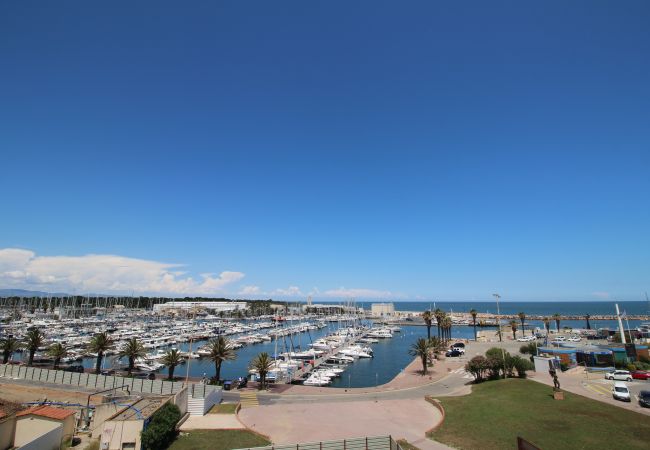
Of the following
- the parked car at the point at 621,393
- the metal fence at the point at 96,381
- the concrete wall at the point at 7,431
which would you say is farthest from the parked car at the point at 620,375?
the concrete wall at the point at 7,431

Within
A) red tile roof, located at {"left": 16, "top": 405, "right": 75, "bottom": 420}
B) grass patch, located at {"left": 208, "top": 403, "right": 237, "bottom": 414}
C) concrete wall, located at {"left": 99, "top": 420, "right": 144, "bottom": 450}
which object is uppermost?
red tile roof, located at {"left": 16, "top": 405, "right": 75, "bottom": 420}

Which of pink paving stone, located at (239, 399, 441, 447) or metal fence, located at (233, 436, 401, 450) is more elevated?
metal fence, located at (233, 436, 401, 450)

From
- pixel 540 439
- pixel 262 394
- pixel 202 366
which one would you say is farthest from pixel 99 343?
pixel 540 439

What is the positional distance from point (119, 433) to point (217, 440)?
768 cm

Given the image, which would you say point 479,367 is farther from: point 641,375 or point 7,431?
point 7,431

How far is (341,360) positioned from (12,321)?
159 metres

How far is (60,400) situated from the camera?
45.1 m

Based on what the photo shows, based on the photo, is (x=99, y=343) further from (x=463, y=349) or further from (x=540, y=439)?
(x=463, y=349)

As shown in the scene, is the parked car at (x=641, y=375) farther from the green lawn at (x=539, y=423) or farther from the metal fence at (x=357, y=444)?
the metal fence at (x=357, y=444)

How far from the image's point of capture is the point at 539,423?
3266 cm

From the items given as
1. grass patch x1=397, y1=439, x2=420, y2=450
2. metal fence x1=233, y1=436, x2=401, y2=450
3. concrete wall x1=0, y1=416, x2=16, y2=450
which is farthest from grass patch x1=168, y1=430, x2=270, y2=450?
concrete wall x1=0, y1=416, x2=16, y2=450

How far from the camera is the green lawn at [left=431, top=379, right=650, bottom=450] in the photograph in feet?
94.2

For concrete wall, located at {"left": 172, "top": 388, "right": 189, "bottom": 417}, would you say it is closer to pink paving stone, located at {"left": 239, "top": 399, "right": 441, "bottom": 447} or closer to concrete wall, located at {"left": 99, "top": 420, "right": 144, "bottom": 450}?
pink paving stone, located at {"left": 239, "top": 399, "right": 441, "bottom": 447}

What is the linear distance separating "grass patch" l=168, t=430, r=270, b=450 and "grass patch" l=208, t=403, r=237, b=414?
20.4 ft
